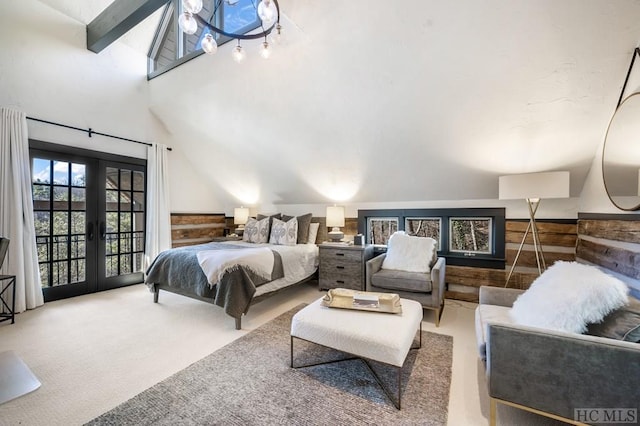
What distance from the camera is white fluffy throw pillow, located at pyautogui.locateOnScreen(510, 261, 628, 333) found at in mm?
1420

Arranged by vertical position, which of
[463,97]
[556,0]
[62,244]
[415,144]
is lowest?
[62,244]

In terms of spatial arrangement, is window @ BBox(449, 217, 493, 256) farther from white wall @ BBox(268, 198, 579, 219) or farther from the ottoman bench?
the ottoman bench

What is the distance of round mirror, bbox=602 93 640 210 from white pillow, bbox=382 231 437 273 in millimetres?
1627

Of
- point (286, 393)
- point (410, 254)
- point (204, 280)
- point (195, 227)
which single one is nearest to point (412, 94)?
point (410, 254)

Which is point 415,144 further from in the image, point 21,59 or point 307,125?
point 21,59

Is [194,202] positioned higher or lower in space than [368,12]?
lower

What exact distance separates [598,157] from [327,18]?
9.65ft

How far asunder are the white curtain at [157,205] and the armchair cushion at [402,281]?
3.53 m

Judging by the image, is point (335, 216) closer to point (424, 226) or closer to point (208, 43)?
point (424, 226)

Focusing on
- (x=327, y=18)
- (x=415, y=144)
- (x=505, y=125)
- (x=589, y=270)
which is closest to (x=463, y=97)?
(x=505, y=125)

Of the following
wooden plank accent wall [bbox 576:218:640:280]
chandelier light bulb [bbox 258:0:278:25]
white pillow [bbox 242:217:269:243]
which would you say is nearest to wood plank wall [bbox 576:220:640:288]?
wooden plank accent wall [bbox 576:218:640:280]

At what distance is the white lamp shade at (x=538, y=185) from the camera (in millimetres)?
2486

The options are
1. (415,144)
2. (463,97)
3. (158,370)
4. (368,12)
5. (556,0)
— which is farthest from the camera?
(415,144)

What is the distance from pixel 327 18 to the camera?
2.38 m
